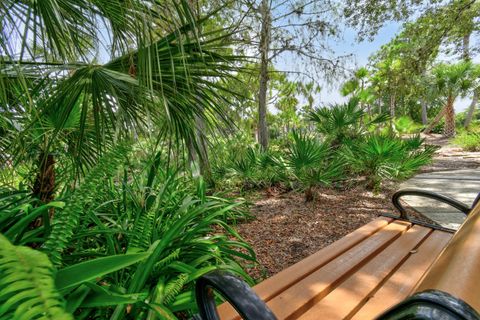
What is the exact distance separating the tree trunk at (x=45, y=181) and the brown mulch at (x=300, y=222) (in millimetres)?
1789

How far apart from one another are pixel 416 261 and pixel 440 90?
1719cm

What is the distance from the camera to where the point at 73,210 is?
1.08 m

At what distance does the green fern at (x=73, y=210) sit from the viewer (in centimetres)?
102

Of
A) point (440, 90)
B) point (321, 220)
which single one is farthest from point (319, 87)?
point (440, 90)

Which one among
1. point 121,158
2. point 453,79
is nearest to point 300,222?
point 121,158

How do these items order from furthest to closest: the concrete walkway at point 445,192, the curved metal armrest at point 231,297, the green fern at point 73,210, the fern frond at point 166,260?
the concrete walkway at point 445,192 < the fern frond at point 166,260 < the green fern at point 73,210 < the curved metal armrest at point 231,297

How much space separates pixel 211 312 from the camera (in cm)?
88

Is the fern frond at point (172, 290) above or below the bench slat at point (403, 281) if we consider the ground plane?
below

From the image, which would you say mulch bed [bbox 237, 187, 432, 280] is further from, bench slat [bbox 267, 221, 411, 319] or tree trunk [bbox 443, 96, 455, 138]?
tree trunk [bbox 443, 96, 455, 138]

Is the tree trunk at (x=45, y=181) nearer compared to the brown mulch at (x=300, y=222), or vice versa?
the tree trunk at (x=45, y=181)

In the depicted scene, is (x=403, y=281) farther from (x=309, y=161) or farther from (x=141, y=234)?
(x=309, y=161)

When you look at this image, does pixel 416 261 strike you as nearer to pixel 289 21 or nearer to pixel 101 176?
pixel 101 176

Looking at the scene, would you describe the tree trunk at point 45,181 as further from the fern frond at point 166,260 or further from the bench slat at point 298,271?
the bench slat at point 298,271

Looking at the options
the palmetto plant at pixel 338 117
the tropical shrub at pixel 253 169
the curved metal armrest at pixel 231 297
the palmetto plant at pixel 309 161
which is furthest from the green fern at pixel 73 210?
the palmetto plant at pixel 338 117
